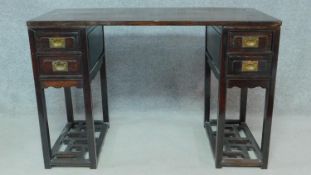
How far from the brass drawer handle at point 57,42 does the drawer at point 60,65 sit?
0.05m

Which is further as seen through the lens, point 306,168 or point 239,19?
point 306,168

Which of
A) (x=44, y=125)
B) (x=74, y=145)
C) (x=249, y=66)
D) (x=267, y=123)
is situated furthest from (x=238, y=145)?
(x=44, y=125)

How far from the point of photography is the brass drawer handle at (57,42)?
5.15ft

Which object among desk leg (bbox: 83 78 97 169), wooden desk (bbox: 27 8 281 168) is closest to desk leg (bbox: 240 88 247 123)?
wooden desk (bbox: 27 8 281 168)

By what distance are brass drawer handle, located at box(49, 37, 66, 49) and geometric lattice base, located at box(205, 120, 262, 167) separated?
909 millimetres

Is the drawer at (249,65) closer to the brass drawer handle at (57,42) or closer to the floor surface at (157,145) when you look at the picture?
the floor surface at (157,145)

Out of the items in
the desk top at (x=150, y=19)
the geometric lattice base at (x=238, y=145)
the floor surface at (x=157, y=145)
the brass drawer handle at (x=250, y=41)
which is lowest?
the floor surface at (x=157, y=145)

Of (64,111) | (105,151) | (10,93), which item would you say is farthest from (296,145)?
(10,93)

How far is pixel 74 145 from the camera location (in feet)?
6.32

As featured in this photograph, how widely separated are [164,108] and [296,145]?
0.83 meters

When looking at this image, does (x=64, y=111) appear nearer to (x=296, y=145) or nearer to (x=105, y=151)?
(x=105, y=151)

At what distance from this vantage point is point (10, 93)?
2389mm

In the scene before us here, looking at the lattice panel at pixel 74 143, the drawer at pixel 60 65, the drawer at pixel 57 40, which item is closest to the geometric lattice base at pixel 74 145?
the lattice panel at pixel 74 143

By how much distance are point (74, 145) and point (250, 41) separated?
40.7 inches
